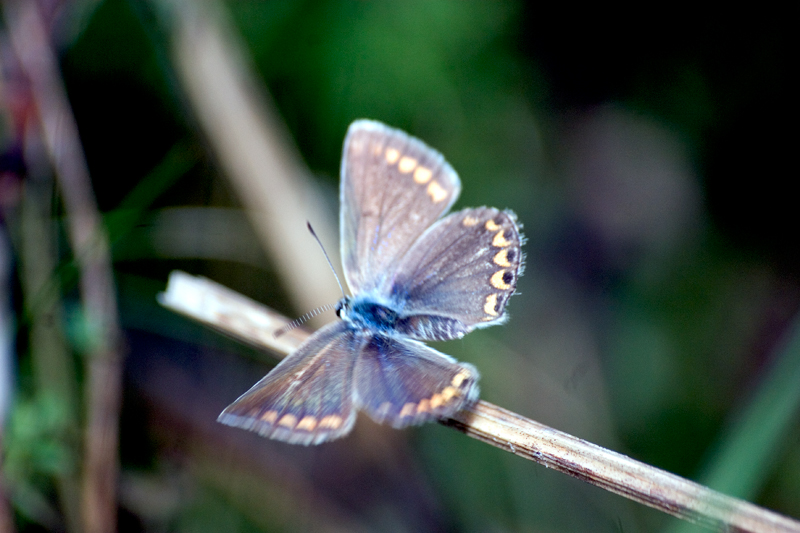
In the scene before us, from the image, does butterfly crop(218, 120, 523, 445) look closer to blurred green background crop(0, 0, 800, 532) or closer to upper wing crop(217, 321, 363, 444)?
upper wing crop(217, 321, 363, 444)

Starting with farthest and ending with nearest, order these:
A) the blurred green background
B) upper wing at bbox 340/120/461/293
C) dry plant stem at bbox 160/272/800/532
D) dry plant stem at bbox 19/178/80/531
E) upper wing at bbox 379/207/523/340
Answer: the blurred green background → upper wing at bbox 340/120/461/293 → dry plant stem at bbox 19/178/80/531 → upper wing at bbox 379/207/523/340 → dry plant stem at bbox 160/272/800/532

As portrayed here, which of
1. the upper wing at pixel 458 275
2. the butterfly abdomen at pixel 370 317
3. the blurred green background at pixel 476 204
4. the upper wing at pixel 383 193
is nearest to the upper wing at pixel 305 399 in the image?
the butterfly abdomen at pixel 370 317

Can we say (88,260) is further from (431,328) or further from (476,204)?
(476,204)

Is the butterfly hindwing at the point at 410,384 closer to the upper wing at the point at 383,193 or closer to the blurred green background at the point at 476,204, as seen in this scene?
the upper wing at the point at 383,193

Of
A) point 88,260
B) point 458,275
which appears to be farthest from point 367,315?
point 88,260

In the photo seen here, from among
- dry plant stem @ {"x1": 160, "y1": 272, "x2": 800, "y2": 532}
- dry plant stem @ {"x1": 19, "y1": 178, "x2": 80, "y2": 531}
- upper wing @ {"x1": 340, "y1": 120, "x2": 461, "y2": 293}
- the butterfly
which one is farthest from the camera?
upper wing @ {"x1": 340, "y1": 120, "x2": 461, "y2": 293}

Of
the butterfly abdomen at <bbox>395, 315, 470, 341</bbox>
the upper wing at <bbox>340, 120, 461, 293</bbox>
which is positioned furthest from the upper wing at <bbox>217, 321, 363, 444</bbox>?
the upper wing at <bbox>340, 120, 461, 293</bbox>

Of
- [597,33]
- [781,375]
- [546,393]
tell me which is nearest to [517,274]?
[781,375]

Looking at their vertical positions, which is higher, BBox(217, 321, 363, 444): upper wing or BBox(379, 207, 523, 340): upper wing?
BBox(379, 207, 523, 340): upper wing
